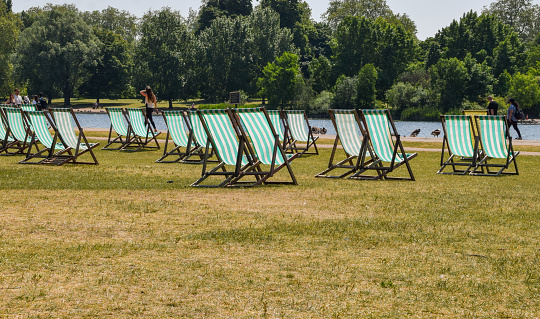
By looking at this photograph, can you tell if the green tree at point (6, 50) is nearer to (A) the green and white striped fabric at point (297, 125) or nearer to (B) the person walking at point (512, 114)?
(B) the person walking at point (512, 114)

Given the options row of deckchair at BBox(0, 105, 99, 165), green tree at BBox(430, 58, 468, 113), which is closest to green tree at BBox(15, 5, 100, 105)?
green tree at BBox(430, 58, 468, 113)

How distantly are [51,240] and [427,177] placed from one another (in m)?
8.46

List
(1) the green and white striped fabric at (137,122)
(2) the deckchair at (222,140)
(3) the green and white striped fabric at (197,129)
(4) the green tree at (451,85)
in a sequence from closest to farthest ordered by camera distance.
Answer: (2) the deckchair at (222,140) < (3) the green and white striped fabric at (197,129) < (1) the green and white striped fabric at (137,122) < (4) the green tree at (451,85)

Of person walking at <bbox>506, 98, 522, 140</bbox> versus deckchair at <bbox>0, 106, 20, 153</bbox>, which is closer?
deckchair at <bbox>0, 106, 20, 153</bbox>

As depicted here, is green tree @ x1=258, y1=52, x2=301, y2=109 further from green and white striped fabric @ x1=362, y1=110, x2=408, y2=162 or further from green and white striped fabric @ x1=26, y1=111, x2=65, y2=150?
green and white striped fabric @ x1=362, y1=110, x2=408, y2=162

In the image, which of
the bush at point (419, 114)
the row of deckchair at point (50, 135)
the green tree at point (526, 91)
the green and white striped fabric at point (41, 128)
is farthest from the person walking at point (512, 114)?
the green tree at point (526, 91)

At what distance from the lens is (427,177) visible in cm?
1320

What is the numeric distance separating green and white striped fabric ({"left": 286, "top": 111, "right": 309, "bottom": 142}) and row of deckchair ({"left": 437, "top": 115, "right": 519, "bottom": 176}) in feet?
18.0

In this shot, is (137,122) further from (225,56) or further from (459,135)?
(225,56)

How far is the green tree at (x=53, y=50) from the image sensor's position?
8856 cm

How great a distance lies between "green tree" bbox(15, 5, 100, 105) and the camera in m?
88.6

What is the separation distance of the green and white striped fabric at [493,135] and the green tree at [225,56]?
83943 millimetres

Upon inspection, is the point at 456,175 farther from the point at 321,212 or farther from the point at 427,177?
the point at 321,212

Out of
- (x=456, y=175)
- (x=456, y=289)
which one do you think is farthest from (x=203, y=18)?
(x=456, y=289)
